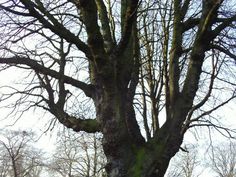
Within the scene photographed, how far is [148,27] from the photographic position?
33.5ft

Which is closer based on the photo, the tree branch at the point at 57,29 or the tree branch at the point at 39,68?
the tree branch at the point at 57,29

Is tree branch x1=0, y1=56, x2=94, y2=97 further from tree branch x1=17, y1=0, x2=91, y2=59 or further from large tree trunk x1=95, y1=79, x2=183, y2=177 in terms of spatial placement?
Answer: tree branch x1=17, y1=0, x2=91, y2=59

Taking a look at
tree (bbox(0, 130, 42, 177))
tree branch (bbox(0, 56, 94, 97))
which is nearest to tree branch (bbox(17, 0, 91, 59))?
tree branch (bbox(0, 56, 94, 97))

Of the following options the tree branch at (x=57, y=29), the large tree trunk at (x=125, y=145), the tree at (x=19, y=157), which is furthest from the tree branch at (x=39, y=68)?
the tree at (x=19, y=157)

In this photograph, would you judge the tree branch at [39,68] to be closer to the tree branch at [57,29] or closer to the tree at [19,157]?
the tree branch at [57,29]

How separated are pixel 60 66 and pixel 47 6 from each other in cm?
167

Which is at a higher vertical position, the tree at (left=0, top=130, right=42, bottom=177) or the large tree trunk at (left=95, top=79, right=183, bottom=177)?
the tree at (left=0, top=130, right=42, bottom=177)

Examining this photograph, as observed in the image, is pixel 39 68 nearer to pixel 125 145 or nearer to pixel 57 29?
pixel 57 29

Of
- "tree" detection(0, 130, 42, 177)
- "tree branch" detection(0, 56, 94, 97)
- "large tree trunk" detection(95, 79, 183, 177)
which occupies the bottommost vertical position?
"large tree trunk" detection(95, 79, 183, 177)

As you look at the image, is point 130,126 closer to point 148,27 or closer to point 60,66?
point 60,66

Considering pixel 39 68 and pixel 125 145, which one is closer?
pixel 125 145

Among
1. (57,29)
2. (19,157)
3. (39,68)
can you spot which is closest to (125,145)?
(39,68)

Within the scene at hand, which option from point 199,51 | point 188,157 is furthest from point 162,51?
point 188,157

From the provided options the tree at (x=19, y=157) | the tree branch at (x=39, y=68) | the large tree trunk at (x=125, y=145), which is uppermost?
the tree at (x=19, y=157)
